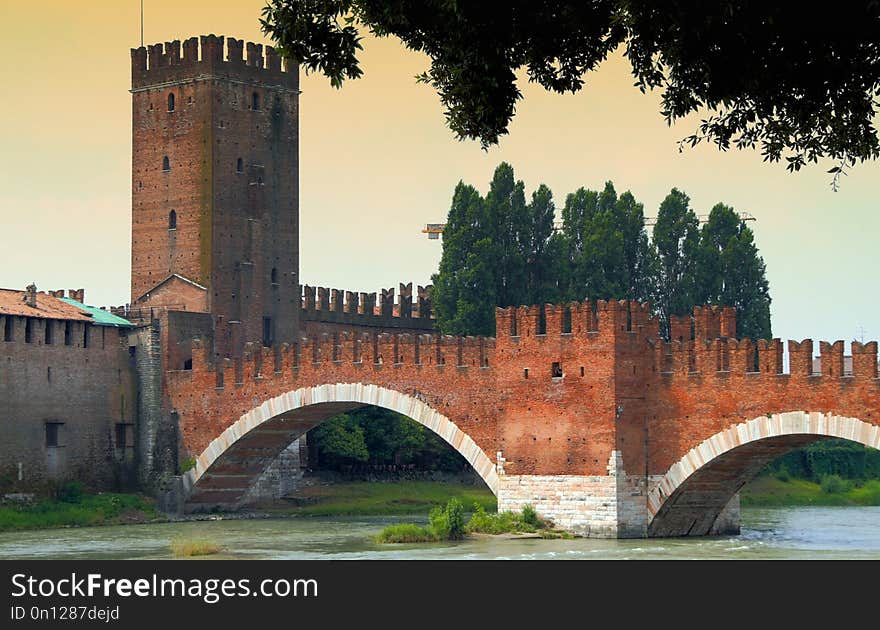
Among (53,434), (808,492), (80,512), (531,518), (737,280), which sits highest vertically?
(737,280)

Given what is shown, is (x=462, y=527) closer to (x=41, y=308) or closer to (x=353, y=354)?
(x=353, y=354)

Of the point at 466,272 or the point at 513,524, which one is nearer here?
the point at 513,524

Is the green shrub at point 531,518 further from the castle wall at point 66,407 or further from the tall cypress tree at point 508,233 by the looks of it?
the tall cypress tree at point 508,233

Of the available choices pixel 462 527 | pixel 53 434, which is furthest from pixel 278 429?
pixel 462 527

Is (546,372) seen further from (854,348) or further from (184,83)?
(184,83)

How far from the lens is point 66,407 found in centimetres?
4584

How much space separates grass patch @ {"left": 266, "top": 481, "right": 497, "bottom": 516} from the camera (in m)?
50.3

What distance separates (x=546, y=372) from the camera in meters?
37.3

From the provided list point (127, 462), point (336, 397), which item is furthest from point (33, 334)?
point (336, 397)

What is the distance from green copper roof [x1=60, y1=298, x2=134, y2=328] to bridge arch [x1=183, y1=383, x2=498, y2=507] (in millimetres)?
4158

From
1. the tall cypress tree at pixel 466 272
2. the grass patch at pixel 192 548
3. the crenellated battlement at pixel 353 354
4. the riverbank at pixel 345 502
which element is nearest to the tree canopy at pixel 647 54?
the grass patch at pixel 192 548

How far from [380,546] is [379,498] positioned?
1696cm

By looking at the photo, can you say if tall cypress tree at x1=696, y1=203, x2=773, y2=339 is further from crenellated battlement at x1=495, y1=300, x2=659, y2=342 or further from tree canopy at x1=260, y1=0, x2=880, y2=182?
tree canopy at x1=260, y1=0, x2=880, y2=182
